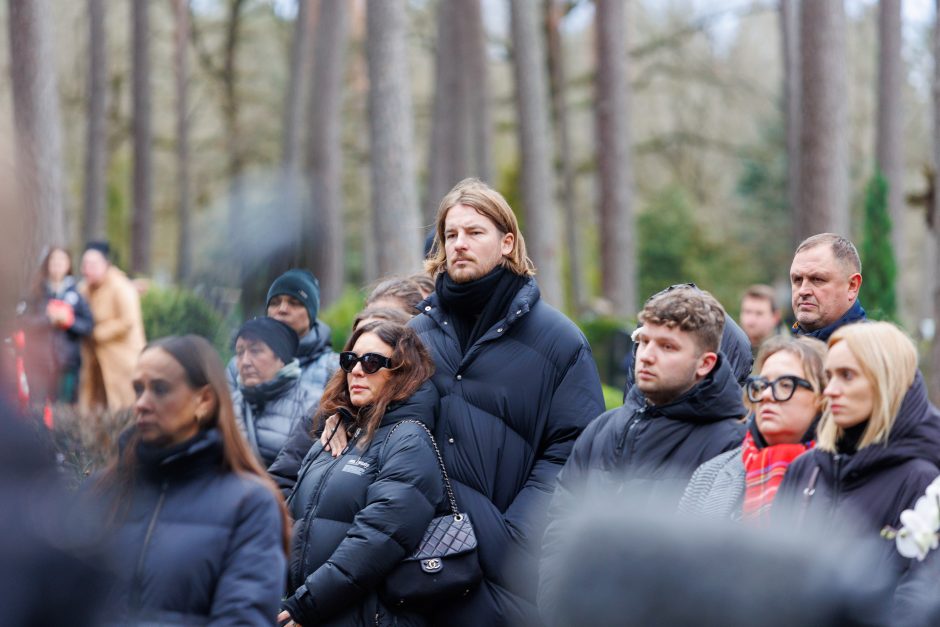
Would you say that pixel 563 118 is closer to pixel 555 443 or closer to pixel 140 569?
pixel 555 443

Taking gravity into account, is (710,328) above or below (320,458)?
above

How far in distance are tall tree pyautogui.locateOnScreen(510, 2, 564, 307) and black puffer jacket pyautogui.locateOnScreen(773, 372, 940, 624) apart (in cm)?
1614

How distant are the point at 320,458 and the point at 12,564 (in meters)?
2.96

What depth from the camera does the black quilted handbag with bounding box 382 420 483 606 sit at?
15.8ft


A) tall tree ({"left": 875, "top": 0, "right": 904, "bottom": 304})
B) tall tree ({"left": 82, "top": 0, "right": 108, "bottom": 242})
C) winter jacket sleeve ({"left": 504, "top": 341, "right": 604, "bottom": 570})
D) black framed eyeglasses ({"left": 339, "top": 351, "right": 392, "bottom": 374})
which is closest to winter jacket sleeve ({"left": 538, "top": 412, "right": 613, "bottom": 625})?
winter jacket sleeve ({"left": 504, "top": 341, "right": 604, "bottom": 570})

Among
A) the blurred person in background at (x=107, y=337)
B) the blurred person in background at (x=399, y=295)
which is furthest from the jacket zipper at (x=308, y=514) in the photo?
the blurred person in background at (x=107, y=337)

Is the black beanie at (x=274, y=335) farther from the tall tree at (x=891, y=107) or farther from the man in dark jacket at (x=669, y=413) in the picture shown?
the tall tree at (x=891, y=107)

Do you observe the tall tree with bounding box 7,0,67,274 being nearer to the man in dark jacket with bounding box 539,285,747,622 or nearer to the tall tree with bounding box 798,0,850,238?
the tall tree with bounding box 798,0,850,238

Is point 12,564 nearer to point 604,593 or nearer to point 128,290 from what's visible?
point 604,593

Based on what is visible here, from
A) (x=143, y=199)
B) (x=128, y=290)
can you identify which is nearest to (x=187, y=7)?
(x=143, y=199)

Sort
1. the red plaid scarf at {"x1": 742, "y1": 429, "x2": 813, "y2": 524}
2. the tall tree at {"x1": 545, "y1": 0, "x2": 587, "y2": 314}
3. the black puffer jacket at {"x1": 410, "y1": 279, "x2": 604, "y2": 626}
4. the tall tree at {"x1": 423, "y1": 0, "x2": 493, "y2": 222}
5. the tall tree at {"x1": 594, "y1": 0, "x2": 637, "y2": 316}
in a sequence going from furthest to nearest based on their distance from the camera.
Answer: the tall tree at {"x1": 545, "y1": 0, "x2": 587, "y2": 314}
the tall tree at {"x1": 423, "y1": 0, "x2": 493, "y2": 222}
the tall tree at {"x1": 594, "y1": 0, "x2": 637, "y2": 316}
the black puffer jacket at {"x1": 410, "y1": 279, "x2": 604, "y2": 626}
the red plaid scarf at {"x1": 742, "y1": 429, "x2": 813, "y2": 524}

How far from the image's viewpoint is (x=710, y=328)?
4770 millimetres

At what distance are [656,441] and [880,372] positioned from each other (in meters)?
→ 0.93

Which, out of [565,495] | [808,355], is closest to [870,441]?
[808,355]
